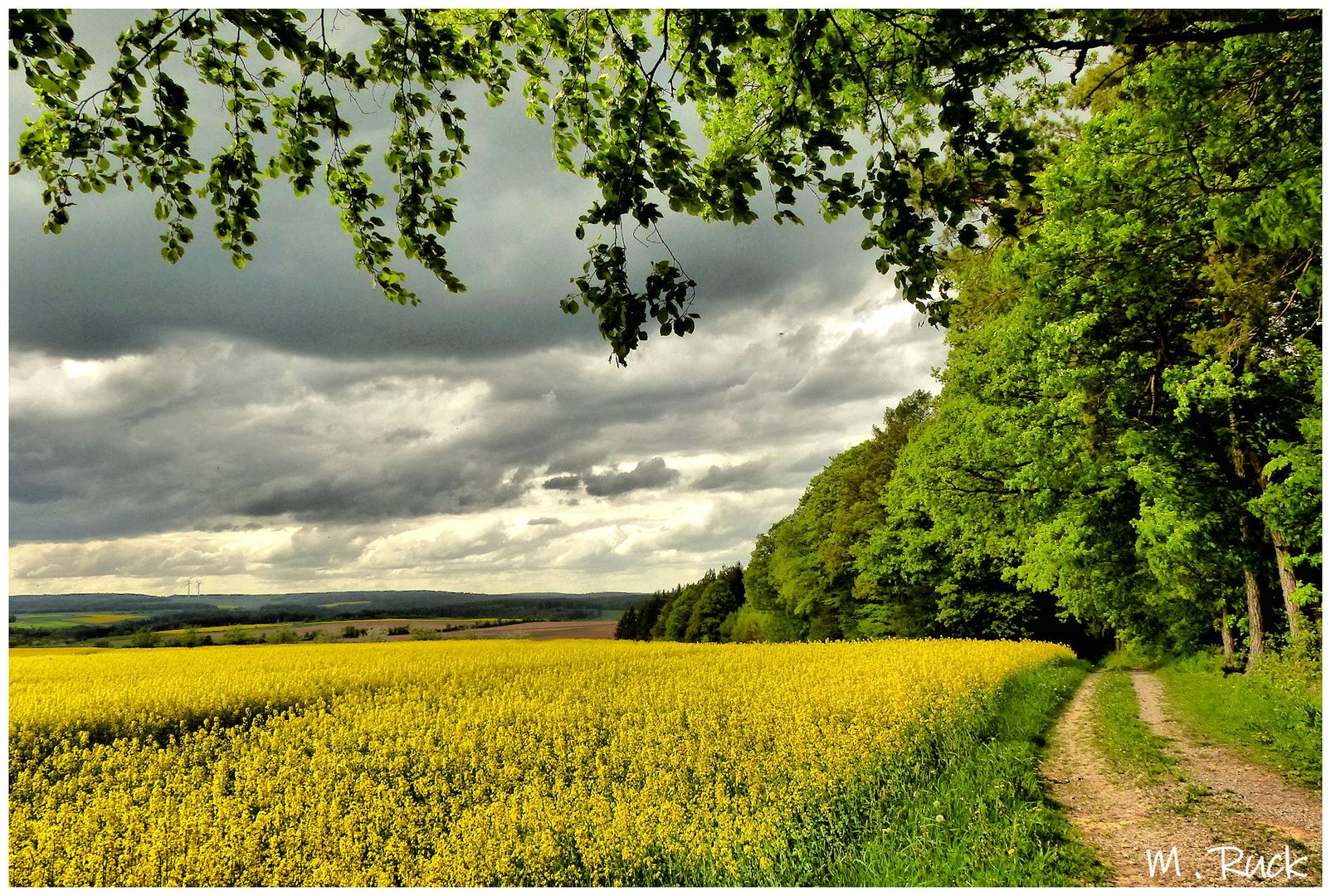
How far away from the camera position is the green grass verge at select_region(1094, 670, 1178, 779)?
7.83m

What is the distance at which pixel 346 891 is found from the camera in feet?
16.0

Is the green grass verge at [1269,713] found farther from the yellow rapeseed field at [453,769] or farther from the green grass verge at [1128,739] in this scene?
the yellow rapeseed field at [453,769]

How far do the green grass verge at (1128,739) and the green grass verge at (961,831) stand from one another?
3.54 feet

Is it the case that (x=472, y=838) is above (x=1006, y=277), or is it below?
below

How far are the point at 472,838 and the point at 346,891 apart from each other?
1.10m

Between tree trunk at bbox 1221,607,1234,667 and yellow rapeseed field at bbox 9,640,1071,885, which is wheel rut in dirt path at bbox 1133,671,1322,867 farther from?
tree trunk at bbox 1221,607,1234,667

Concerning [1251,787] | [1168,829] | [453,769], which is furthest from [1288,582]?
[453,769]

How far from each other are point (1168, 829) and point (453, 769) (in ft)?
24.3

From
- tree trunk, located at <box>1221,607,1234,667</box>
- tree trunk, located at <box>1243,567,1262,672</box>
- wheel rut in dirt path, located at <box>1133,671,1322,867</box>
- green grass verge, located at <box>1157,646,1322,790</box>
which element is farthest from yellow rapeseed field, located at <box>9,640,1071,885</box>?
tree trunk, located at <box>1221,607,1234,667</box>

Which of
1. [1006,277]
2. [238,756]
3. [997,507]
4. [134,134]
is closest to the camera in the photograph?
[134,134]

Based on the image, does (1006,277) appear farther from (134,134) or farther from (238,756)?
(238,756)

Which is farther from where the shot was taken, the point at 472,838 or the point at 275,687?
the point at 275,687

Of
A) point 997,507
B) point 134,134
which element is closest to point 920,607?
point 997,507

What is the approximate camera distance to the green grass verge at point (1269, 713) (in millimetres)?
7789
